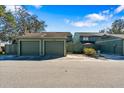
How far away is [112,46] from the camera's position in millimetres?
32812

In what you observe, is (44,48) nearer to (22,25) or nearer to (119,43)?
(119,43)

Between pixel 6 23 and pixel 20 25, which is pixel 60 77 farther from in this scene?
pixel 20 25

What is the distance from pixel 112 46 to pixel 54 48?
443 inches

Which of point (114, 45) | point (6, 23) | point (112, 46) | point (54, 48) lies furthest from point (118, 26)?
point (54, 48)

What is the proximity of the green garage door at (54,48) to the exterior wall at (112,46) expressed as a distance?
326 inches

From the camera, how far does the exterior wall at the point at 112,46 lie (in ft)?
95.1

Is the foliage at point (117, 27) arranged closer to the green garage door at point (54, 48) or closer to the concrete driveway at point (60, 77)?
the green garage door at point (54, 48)

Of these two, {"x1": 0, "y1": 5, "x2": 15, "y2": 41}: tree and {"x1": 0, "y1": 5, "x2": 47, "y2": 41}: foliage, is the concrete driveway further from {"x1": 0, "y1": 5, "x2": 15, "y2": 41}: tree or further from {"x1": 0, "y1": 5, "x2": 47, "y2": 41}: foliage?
{"x1": 0, "y1": 5, "x2": 47, "y2": 41}: foliage
